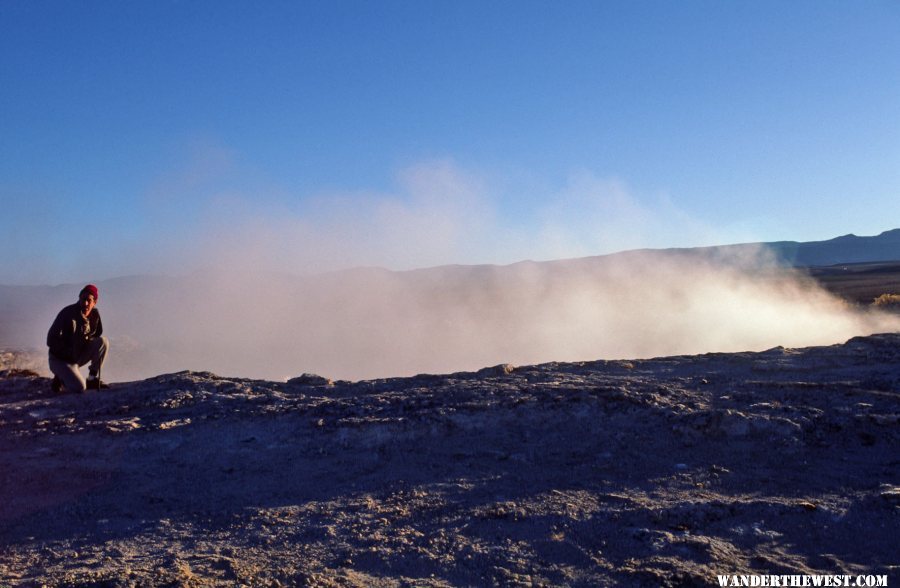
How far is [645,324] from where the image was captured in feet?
70.8

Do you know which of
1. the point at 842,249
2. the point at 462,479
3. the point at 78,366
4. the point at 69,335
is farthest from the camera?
the point at 842,249

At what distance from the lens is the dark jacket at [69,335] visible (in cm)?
732

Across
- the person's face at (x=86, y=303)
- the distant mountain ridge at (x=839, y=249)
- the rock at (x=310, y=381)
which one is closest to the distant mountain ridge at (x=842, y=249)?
the distant mountain ridge at (x=839, y=249)

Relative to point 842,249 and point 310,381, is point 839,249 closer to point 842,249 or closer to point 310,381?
point 842,249

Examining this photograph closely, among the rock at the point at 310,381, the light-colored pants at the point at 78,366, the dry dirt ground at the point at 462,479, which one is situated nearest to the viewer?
the dry dirt ground at the point at 462,479

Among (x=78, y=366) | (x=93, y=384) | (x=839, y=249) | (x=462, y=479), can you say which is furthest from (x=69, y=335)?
(x=839, y=249)

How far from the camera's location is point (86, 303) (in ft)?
24.7

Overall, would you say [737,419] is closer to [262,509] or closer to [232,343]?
[262,509]

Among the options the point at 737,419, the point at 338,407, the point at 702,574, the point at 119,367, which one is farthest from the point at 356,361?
the point at 702,574

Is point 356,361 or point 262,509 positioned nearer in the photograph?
point 262,509

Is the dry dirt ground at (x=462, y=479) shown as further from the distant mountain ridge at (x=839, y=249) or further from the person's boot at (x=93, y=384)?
the distant mountain ridge at (x=839, y=249)

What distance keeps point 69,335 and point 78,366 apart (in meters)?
0.35

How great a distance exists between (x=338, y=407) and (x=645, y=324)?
667 inches

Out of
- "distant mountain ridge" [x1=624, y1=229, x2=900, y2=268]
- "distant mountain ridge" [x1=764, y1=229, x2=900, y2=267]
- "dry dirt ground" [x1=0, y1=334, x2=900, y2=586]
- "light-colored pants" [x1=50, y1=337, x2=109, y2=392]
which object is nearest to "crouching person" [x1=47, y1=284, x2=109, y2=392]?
"light-colored pants" [x1=50, y1=337, x2=109, y2=392]
